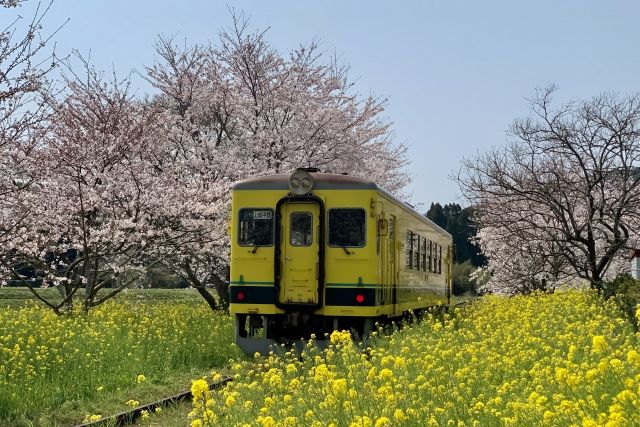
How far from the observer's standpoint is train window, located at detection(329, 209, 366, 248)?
10.7 m

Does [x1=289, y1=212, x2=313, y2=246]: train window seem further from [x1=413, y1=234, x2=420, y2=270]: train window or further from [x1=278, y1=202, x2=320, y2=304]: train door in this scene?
[x1=413, y1=234, x2=420, y2=270]: train window

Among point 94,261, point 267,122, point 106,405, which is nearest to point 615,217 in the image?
point 267,122

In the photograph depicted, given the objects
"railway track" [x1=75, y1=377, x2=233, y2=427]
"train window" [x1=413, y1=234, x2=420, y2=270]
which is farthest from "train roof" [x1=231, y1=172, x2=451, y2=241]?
"railway track" [x1=75, y1=377, x2=233, y2=427]

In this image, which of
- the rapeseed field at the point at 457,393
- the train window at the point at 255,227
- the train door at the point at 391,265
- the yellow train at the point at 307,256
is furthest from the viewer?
the train door at the point at 391,265

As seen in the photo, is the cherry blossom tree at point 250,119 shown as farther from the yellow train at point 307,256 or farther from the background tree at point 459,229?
the background tree at point 459,229

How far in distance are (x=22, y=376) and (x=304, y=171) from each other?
14.4 ft

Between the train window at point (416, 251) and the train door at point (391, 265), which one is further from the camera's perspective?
the train window at point (416, 251)

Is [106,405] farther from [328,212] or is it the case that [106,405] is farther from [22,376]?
[328,212]

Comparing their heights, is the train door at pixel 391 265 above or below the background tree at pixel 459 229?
below

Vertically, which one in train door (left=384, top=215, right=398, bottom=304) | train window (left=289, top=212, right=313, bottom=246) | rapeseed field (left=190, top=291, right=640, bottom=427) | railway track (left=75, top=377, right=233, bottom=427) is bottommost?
railway track (left=75, top=377, right=233, bottom=427)

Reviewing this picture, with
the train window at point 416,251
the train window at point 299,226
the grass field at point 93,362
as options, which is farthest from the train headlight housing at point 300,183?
the train window at point 416,251

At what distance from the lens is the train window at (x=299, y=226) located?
10852mm

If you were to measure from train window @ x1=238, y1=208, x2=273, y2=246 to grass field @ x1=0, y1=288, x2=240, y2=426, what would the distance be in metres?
1.68

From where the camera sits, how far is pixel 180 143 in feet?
63.3
